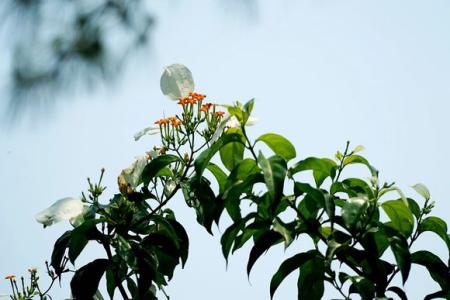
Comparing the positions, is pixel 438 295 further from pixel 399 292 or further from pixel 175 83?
pixel 175 83

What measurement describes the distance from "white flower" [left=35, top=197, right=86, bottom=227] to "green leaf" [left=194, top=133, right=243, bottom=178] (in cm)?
21

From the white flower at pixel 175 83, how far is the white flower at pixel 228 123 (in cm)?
9

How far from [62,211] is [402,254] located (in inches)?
19.9

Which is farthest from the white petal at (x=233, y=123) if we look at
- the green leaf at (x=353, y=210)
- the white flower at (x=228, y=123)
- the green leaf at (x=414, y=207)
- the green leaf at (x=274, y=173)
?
the green leaf at (x=414, y=207)

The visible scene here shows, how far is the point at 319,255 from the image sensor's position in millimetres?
934

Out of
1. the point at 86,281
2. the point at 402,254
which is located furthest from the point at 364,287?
the point at 86,281

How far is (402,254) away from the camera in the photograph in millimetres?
893

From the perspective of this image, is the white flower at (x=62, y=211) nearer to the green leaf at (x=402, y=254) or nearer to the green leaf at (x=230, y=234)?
the green leaf at (x=230, y=234)

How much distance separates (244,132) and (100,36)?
0.76 metres

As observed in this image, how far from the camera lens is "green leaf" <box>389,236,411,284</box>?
0.88 meters

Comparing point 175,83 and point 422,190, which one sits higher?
point 175,83

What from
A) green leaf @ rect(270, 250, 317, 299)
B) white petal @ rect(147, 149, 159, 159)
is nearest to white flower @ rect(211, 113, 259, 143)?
white petal @ rect(147, 149, 159, 159)

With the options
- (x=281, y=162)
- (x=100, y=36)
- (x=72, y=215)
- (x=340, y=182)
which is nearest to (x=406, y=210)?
(x=340, y=182)

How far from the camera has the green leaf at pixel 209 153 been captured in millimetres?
900
